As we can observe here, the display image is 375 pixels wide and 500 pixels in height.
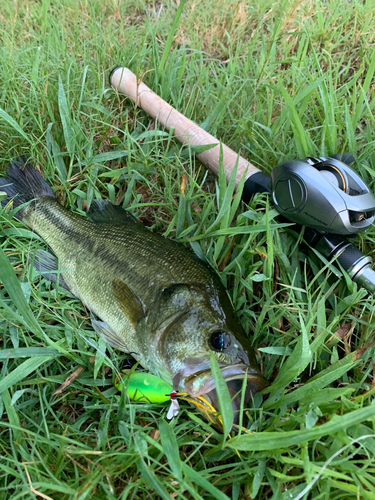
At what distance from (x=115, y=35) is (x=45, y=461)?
3565 mm

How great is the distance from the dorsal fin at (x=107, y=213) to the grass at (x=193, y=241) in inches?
7.0

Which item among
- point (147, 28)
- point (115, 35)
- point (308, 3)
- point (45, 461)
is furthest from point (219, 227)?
point (308, 3)

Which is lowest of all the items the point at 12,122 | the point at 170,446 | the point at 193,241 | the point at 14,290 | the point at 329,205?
the point at 170,446

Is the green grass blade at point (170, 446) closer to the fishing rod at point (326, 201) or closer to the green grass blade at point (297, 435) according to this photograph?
the green grass blade at point (297, 435)

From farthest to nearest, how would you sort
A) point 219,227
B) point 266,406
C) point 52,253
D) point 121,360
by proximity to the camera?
point 52,253, point 219,227, point 121,360, point 266,406

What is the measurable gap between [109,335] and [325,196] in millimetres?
1483

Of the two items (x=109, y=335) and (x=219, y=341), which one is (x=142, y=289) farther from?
(x=219, y=341)

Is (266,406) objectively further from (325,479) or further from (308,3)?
(308,3)

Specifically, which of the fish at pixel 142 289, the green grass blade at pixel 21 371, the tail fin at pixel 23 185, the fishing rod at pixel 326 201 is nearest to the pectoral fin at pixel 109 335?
the fish at pixel 142 289

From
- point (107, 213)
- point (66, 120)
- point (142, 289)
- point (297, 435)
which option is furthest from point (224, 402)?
point (66, 120)

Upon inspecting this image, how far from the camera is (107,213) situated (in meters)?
2.42

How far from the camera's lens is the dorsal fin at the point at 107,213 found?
7.77 feet

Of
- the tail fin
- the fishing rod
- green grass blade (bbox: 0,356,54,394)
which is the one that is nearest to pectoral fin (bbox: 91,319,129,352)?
green grass blade (bbox: 0,356,54,394)

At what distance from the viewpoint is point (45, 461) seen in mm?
1594
